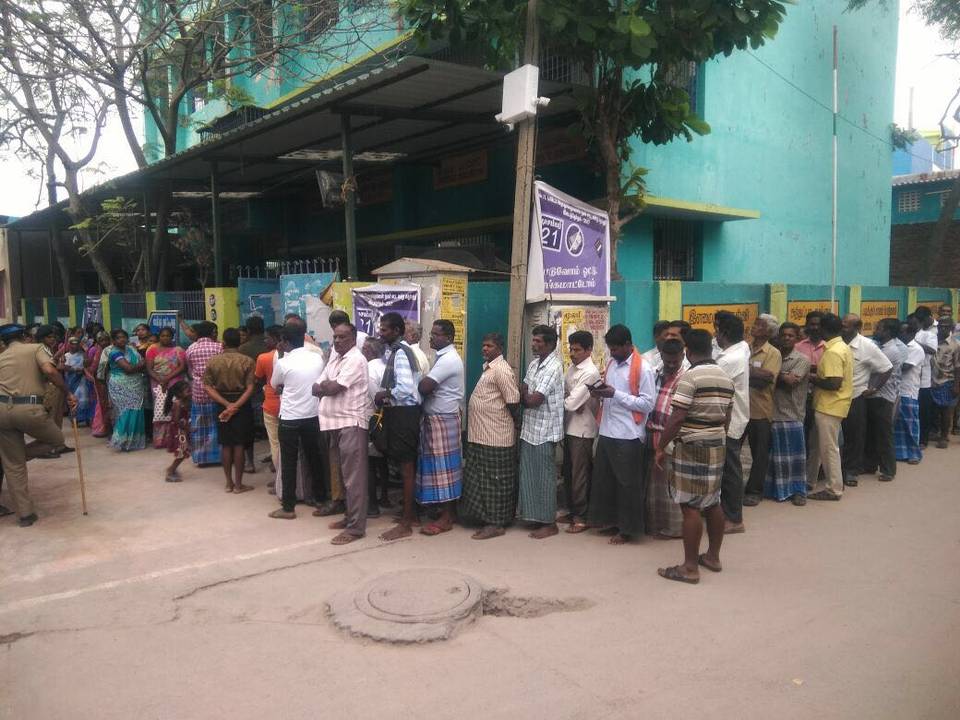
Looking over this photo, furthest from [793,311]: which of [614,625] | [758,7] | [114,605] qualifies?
[114,605]

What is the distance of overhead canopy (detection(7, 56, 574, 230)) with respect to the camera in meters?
7.31

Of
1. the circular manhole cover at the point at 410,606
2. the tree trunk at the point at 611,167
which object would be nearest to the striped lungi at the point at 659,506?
the circular manhole cover at the point at 410,606

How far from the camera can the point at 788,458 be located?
6.63 m

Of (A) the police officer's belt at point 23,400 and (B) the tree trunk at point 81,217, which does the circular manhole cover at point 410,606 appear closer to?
(A) the police officer's belt at point 23,400

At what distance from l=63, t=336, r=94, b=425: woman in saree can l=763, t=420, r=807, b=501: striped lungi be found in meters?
9.24

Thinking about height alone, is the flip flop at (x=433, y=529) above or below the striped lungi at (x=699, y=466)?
below

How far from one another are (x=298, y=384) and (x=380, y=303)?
4.11 feet

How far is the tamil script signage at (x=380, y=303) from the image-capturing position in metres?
6.66

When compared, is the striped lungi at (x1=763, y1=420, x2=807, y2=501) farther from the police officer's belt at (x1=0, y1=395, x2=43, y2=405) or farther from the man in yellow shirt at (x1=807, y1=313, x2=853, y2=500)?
the police officer's belt at (x1=0, y1=395, x2=43, y2=405)

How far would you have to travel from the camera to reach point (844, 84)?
1300cm

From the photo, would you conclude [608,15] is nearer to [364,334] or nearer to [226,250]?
[364,334]

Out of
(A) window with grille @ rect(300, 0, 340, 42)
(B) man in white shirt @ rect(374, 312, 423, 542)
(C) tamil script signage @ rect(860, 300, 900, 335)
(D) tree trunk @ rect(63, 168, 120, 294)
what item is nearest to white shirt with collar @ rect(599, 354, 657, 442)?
(B) man in white shirt @ rect(374, 312, 423, 542)

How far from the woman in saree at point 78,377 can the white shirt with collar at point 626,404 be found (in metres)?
8.25

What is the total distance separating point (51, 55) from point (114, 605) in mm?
9920
